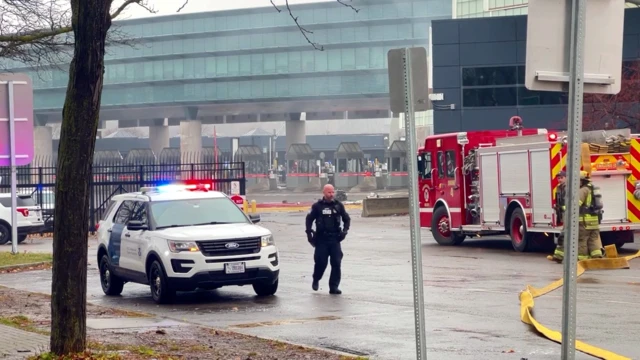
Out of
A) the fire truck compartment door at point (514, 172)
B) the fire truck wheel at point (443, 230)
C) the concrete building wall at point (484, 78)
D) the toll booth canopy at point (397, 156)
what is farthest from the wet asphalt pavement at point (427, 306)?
the toll booth canopy at point (397, 156)

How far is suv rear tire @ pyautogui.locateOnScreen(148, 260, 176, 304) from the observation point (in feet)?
52.6

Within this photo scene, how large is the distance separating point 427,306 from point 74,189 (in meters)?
6.59

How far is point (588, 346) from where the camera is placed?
10.8m

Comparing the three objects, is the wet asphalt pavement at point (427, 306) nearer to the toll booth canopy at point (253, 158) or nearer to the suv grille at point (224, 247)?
the suv grille at point (224, 247)

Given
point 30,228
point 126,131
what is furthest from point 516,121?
point 126,131

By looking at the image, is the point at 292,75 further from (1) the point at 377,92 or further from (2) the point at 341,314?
(2) the point at 341,314

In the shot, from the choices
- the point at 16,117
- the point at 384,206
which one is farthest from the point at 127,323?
the point at 384,206

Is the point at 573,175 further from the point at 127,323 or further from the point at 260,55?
the point at 260,55

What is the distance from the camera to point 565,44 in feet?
22.2

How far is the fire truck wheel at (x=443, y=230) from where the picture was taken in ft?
90.6

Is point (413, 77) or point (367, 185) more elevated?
point (413, 77)

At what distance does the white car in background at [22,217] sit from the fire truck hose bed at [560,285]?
19176 millimetres

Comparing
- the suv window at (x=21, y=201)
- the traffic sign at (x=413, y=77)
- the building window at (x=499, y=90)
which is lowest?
the suv window at (x=21, y=201)

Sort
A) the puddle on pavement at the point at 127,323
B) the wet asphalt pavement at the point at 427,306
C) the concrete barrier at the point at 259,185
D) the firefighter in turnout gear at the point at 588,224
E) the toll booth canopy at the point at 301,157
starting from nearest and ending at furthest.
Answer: the wet asphalt pavement at the point at 427,306 → the puddle on pavement at the point at 127,323 → the firefighter in turnout gear at the point at 588,224 → the toll booth canopy at the point at 301,157 → the concrete barrier at the point at 259,185
